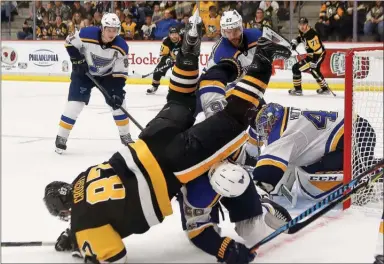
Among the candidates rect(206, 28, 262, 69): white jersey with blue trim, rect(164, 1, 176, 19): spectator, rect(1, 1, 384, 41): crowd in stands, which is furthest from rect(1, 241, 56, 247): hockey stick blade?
rect(164, 1, 176, 19): spectator

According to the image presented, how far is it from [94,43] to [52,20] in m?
5.07

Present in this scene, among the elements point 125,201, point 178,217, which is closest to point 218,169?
point 125,201

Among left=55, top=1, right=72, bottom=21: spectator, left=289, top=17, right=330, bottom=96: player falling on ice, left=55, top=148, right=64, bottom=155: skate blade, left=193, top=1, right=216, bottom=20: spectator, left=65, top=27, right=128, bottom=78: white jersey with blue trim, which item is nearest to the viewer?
left=55, top=148, right=64, bottom=155: skate blade

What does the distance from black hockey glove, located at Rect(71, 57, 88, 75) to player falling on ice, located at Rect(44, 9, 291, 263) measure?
2.37m

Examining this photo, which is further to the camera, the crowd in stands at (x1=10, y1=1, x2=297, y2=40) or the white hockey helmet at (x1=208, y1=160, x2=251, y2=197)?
the crowd in stands at (x1=10, y1=1, x2=297, y2=40)

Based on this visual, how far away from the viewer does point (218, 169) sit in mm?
1853

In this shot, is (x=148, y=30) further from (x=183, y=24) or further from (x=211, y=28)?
(x=211, y=28)

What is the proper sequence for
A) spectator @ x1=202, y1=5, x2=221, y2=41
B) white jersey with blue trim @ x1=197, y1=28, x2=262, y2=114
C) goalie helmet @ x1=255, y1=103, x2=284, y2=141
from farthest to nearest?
1. spectator @ x1=202, y1=5, x2=221, y2=41
2. white jersey with blue trim @ x1=197, y1=28, x2=262, y2=114
3. goalie helmet @ x1=255, y1=103, x2=284, y2=141

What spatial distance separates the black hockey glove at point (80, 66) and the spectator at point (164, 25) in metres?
4.68

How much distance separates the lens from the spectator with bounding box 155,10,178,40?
8828 mm

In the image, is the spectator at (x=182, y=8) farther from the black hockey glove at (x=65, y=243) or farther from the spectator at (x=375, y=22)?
the black hockey glove at (x=65, y=243)

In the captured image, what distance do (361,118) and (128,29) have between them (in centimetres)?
677

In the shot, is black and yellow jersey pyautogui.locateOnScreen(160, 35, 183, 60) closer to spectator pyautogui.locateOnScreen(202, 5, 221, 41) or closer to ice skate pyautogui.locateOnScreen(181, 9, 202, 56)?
spectator pyautogui.locateOnScreen(202, 5, 221, 41)

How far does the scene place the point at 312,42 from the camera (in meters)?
7.47
